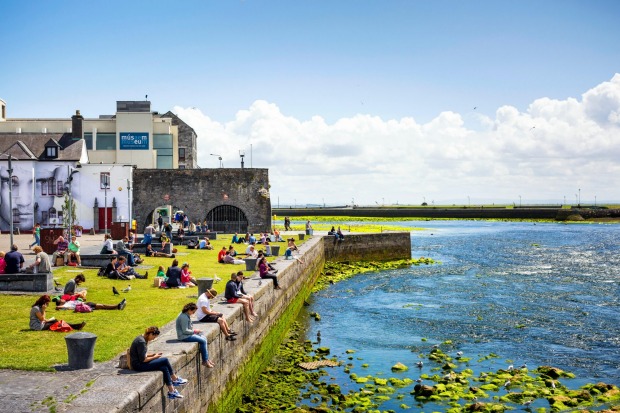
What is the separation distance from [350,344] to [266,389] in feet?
19.7

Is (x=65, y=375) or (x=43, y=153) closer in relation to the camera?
(x=65, y=375)

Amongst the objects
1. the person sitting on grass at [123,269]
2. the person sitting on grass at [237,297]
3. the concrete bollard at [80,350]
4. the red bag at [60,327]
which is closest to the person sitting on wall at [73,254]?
the person sitting on grass at [123,269]

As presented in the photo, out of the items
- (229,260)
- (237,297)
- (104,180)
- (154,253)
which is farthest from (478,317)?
(104,180)

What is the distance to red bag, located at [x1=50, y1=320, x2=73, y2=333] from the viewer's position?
47.1ft

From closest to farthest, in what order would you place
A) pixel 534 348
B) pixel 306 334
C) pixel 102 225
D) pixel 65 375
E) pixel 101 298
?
1. pixel 65 375
2. pixel 101 298
3. pixel 534 348
4. pixel 306 334
5. pixel 102 225

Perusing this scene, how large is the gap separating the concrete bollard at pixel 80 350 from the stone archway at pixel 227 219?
1560 inches

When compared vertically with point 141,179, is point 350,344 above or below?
below

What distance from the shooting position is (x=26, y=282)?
19.1 m

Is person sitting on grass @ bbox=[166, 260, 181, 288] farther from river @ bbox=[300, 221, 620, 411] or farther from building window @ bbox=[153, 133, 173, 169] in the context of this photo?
building window @ bbox=[153, 133, 173, 169]

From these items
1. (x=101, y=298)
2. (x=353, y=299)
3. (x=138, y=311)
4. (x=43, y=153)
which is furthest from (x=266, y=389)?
Answer: (x=43, y=153)

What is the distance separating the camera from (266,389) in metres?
16.8

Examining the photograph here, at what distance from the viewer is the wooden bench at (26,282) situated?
1897 centimetres

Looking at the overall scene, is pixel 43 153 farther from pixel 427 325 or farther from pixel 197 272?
pixel 427 325

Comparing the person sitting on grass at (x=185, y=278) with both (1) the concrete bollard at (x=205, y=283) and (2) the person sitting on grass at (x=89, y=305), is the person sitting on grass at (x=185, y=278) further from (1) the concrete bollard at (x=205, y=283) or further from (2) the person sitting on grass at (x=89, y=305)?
(2) the person sitting on grass at (x=89, y=305)
